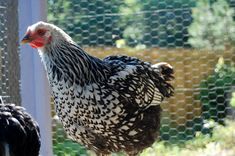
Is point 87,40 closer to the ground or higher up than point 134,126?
higher up

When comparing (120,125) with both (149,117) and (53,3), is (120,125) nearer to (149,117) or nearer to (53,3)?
(149,117)

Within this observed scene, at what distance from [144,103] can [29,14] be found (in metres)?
0.73

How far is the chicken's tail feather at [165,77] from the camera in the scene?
3183mm

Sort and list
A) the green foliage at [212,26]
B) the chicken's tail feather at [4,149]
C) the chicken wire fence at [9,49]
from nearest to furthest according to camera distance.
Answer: the chicken's tail feather at [4,149], the chicken wire fence at [9,49], the green foliage at [212,26]

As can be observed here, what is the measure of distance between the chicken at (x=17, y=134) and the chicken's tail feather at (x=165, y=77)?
4.33 ft

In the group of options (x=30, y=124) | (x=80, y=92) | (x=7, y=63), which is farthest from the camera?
(x=7, y=63)

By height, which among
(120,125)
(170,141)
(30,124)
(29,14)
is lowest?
(170,141)

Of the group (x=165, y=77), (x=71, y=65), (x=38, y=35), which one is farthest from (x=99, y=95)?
(x=165, y=77)

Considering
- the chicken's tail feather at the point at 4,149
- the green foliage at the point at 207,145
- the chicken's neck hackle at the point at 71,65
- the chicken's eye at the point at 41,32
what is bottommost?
the green foliage at the point at 207,145

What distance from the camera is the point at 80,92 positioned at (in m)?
2.84

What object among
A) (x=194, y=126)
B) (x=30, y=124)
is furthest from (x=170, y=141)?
(x=30, y=124)

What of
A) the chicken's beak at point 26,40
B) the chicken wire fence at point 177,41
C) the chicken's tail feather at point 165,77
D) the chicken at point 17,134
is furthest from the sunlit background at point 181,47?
the chicken at point 17,134

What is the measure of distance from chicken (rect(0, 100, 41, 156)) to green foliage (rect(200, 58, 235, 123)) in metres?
1.70

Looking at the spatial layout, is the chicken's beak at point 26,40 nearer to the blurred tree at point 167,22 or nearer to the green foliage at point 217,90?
the blurred tree at point 167,22
